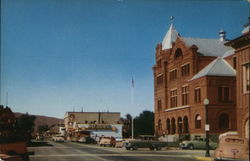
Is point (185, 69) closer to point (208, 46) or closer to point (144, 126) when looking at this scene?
point (208, 46)

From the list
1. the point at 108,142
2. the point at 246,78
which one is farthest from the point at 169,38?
the point at 246,78

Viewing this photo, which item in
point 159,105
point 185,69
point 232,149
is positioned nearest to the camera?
point 232,149

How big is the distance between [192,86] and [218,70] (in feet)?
14.9

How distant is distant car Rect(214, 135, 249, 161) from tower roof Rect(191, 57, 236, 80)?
31.4 m

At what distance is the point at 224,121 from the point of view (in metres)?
52.9

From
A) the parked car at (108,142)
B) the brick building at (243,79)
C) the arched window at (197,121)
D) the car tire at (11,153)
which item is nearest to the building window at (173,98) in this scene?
the arched window at (197,121)

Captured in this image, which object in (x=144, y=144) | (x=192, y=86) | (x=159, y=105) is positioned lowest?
(x=144, y=144)

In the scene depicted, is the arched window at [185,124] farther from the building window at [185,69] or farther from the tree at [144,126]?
the tree at [144,126]

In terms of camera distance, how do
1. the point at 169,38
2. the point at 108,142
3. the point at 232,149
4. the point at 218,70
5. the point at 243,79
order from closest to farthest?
the point at 232,149 < the point at 243,79 < the point at 218,70 < the point at 108,142 < the point at 169,38

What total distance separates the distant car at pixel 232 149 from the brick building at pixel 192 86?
102ft

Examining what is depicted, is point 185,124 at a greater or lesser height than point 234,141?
greater

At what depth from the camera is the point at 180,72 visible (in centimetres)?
6212

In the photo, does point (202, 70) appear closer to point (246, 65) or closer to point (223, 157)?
point (246, 65)

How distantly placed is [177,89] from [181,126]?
6.02 m
